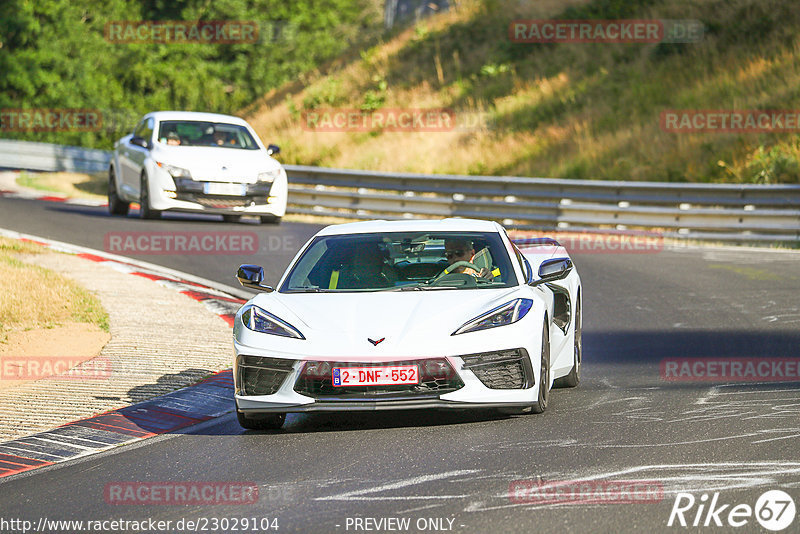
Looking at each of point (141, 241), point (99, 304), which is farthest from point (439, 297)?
point (141, 241)

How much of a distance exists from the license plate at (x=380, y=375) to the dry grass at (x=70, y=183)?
22.6 meters

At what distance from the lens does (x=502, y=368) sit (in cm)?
762

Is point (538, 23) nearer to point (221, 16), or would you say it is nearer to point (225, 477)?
point (221, 16)

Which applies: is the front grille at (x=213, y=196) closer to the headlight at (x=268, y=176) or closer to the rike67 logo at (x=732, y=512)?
the headlight at (x=268, y=176)

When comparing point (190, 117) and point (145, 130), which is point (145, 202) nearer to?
point (145, 130)

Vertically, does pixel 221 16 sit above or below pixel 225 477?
above

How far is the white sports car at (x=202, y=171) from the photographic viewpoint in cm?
2041

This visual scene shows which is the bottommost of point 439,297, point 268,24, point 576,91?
point 439,297

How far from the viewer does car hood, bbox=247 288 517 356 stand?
24.5 feet

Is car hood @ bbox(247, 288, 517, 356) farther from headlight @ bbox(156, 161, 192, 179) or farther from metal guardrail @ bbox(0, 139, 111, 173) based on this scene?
metal guardrail @ bbox(0, 139, 111, 173)

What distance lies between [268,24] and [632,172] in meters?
40.7

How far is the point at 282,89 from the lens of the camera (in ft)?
156

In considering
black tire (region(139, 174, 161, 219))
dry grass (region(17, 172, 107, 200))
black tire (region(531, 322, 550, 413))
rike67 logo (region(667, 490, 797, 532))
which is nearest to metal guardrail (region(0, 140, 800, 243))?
black tire (region(139, 174, 161, 219))

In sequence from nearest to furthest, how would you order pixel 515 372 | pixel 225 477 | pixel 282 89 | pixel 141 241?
pixel 225 477, pixel 515 372, pixel 141 241, pixel 282 89
